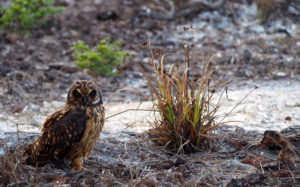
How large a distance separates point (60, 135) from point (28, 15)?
302 inches

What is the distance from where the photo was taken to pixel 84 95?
443 centimetres

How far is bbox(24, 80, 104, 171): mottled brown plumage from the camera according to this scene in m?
4.45

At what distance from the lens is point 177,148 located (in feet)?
16.4

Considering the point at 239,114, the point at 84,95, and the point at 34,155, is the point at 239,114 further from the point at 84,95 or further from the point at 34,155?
the point at 34,155

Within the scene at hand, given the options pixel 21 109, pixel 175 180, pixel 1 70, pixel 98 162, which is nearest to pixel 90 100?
pixel 98 162

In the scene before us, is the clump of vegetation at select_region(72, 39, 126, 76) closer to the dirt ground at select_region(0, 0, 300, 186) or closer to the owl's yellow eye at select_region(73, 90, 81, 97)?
the dirt ground at select_region(0, 0, 300, 186)

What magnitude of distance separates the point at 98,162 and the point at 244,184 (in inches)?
65.9

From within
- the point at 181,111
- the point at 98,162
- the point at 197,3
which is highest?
the point at 197,3

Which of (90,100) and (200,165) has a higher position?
(90,100)

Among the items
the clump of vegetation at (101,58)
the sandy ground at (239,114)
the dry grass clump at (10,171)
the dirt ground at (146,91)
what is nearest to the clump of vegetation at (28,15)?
the dirt ground at (146,91)

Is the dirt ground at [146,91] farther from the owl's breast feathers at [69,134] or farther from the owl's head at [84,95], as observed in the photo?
the owl's head at [84,95]

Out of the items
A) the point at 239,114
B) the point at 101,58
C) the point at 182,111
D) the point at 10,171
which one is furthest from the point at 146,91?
the point at 10,171

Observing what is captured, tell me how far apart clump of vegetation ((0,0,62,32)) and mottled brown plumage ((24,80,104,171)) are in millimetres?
7039

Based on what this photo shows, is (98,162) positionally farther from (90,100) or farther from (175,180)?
(175,180)
